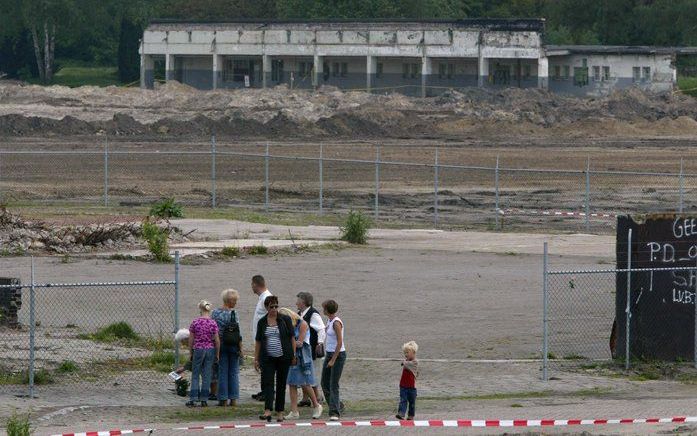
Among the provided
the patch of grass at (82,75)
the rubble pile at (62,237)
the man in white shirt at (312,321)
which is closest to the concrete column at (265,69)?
the patch of grass at (82,75)

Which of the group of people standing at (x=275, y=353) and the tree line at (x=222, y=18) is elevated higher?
the tree line at (x=222, y=18)

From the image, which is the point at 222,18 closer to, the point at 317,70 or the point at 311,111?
the point at 317,70

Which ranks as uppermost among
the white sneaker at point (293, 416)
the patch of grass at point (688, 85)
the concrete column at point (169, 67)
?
the concrete column at point (169, 67)

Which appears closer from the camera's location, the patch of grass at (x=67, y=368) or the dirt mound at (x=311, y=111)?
the patch of grass at (x=67, y=368)

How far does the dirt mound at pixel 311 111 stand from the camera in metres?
68.7

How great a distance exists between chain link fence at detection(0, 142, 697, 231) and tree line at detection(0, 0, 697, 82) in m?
44.4

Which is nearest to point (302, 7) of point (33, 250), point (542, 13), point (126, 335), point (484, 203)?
point (542, 13)

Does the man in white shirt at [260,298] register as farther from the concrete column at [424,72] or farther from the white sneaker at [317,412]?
the concrete column at [424,72]

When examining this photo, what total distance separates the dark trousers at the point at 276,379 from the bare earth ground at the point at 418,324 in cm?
73

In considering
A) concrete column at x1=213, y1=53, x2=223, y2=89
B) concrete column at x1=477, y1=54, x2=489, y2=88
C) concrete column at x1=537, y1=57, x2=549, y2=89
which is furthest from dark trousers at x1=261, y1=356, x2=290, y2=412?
concrete column at x1=213, y1=53, x2=223, y2=89

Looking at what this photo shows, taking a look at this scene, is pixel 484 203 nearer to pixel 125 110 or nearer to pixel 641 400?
pixel 641 400

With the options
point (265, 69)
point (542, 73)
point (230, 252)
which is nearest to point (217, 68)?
point (265, 69)

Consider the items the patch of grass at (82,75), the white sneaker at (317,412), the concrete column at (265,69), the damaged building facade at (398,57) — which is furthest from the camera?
the patch of grass at (82,75)

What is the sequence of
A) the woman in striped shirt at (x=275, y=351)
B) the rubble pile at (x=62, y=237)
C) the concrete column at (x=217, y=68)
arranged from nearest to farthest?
the woman in striped shirt at (x=275, y=351) < the rubble pile at (x=62, y=237) < the concrete column at (x=217, y=68)
